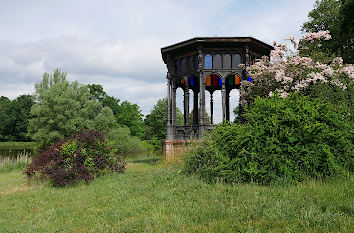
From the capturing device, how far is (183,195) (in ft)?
18.6

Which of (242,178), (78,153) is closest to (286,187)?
(242,178)

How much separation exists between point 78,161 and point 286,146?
21.5ft

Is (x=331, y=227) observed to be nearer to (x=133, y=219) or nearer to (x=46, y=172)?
(x=133, y=219)

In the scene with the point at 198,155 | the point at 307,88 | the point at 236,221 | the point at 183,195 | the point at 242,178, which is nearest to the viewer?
the point at 236,221

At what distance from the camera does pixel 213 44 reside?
1438 cm

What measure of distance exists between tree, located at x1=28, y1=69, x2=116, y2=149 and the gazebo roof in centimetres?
1828

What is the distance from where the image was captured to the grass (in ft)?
12.3

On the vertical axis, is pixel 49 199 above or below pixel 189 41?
below

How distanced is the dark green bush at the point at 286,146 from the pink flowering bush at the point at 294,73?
4639mm

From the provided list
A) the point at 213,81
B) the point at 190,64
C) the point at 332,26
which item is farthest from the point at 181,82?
the point at 332,26

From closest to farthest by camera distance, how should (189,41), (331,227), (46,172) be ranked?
(331,227) → (46,172) → (189,41)

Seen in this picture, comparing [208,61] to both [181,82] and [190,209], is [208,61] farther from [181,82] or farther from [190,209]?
[190,209]

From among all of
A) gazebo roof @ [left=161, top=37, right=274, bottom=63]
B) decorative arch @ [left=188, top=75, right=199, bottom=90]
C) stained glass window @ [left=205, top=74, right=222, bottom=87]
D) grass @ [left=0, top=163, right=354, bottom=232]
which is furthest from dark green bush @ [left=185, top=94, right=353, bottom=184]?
stained glass window @ [left=205, top=74, right=222, bottom=87]

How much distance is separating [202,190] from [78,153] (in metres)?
5.12
